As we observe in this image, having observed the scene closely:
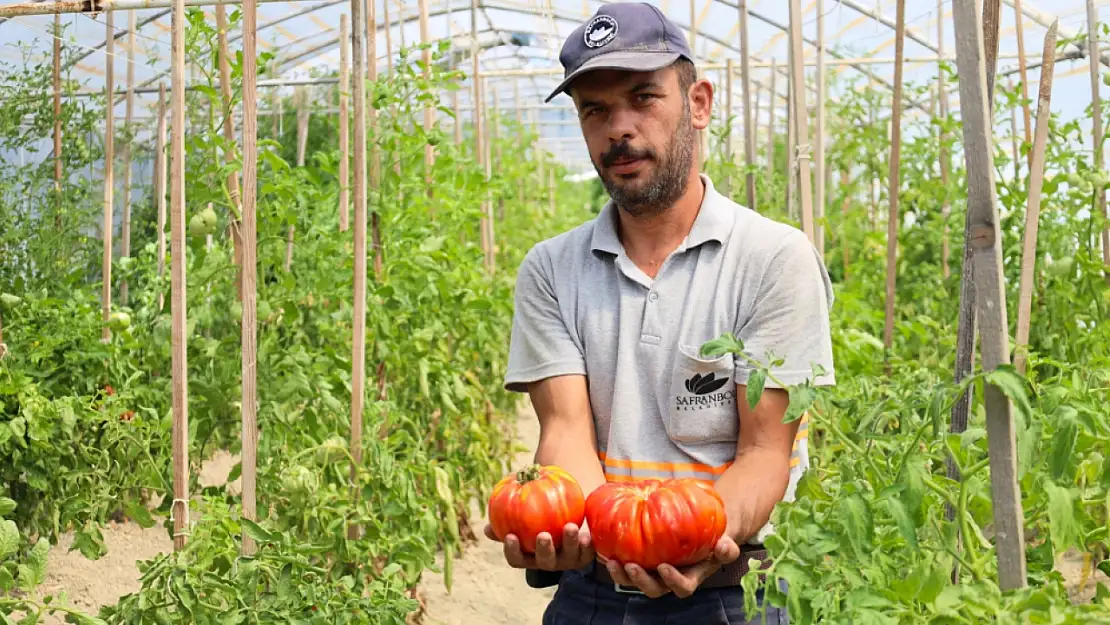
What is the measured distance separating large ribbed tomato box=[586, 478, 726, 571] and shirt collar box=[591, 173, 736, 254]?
392mm

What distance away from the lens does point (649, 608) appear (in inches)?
71.2

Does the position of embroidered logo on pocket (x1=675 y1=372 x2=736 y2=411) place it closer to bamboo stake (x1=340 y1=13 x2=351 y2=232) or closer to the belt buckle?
the belt buckle

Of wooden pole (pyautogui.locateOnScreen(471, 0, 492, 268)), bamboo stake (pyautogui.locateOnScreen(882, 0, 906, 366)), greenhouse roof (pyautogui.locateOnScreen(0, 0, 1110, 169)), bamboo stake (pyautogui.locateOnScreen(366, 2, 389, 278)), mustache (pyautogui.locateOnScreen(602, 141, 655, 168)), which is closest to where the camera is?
mustache (pyautogui.locateOnScreen(602, 141, 655, 168))

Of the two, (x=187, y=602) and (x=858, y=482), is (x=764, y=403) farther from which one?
(x=187, y=602)

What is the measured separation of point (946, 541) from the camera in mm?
1365

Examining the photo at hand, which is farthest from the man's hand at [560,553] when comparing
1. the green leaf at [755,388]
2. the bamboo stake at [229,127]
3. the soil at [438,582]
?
the soil at [438,582]

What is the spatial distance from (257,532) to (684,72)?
123cm

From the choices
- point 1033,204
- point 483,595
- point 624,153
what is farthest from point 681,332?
point 483,595

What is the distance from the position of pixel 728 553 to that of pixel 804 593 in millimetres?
382

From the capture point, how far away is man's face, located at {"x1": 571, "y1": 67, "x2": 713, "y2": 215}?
1837 mm

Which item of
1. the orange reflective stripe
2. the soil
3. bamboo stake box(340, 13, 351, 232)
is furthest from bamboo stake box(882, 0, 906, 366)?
bamboo stake box(340, 13, 351, 232)

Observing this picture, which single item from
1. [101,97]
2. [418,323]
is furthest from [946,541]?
[101,97]

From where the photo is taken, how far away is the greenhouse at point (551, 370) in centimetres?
139

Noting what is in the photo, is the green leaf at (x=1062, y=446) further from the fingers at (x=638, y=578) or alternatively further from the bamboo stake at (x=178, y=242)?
the bamboo stake at (x=178, y=242)
